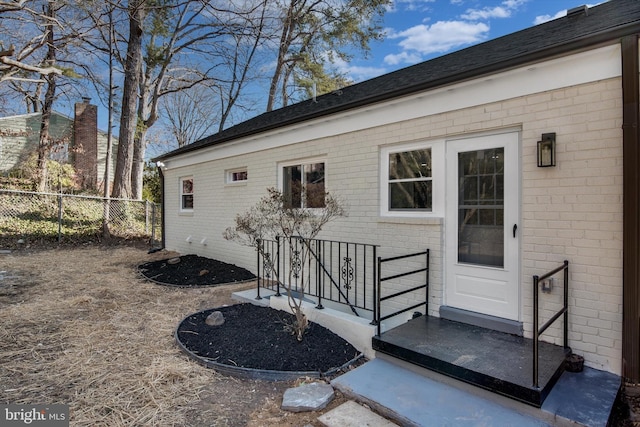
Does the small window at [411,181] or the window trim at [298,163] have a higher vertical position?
the window trim at [298,163]

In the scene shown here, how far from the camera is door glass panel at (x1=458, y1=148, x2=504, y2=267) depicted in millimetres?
3764

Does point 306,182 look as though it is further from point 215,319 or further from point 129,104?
point 129,104

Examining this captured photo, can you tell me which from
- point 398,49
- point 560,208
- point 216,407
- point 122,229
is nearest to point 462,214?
point 560,208

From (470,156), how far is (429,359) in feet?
7.36

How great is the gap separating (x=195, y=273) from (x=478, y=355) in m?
6.04

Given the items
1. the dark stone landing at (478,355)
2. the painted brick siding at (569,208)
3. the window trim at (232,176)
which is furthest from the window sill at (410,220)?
the window trim at (232,176)

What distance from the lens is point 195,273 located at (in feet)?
24.9

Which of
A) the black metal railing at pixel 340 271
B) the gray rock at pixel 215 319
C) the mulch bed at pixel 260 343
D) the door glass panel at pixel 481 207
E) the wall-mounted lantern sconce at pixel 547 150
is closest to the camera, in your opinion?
the wall-mounted lantern sconce at pixel 547 150

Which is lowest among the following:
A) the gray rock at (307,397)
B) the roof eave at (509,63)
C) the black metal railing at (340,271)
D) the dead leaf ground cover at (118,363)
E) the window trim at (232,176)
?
the gray rock at (307,397)

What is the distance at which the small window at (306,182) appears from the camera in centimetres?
577

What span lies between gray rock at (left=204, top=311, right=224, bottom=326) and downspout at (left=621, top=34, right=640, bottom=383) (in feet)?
13.5

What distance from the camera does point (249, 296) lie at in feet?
18.6

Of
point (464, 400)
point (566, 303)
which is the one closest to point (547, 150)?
point (566, 303)

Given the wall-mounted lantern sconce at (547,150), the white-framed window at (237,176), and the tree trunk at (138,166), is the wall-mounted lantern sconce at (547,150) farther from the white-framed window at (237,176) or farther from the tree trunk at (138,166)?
the tree trunk at (138,166)
